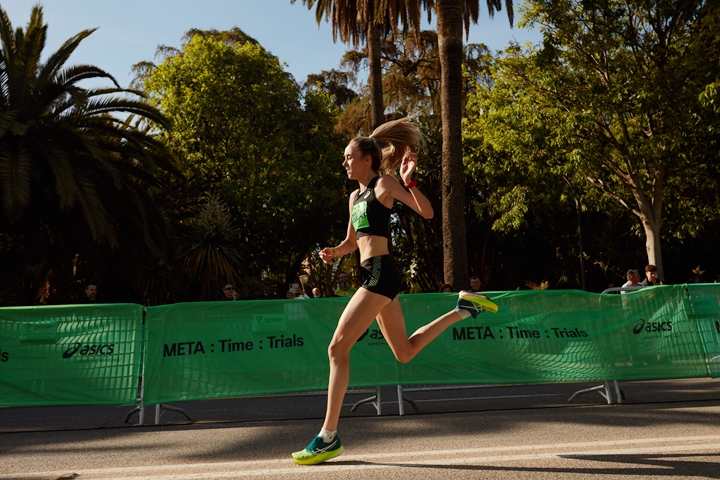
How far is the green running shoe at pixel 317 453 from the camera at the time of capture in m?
4.34

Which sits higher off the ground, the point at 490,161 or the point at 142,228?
the point at 490,161

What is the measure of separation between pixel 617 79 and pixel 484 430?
15.6m

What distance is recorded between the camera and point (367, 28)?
2122 cm

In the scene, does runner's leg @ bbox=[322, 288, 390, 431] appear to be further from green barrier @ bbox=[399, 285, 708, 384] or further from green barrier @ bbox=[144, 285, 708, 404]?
green barrier @ bbox=[399, 285, 708, 384]

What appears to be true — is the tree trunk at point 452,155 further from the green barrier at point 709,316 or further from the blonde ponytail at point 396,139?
the blonde ponytail at point 396,139

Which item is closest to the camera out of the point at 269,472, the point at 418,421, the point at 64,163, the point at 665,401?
the point at 269,472

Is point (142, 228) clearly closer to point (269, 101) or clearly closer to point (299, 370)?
point (299, 370)

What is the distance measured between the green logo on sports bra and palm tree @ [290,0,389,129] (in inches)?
637

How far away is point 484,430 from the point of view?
5750 millimetres

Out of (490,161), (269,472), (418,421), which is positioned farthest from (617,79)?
(269,472)

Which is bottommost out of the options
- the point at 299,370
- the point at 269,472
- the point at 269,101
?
the point at 269,472

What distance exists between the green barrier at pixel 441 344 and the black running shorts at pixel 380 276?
118 inches

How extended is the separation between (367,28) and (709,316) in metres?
15.4

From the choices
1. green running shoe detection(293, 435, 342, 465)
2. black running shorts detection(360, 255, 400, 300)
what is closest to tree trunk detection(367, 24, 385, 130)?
black running shorts detection(360, 255, 400, 300)
